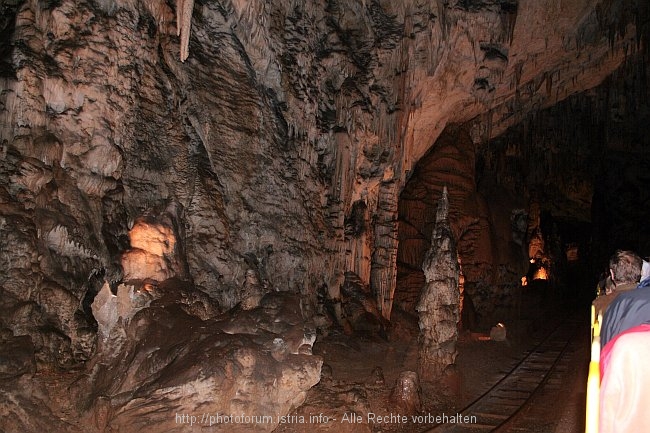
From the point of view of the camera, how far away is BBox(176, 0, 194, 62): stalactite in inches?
435

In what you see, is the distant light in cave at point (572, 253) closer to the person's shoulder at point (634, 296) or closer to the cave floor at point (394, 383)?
the cave floor at point (394, 383)

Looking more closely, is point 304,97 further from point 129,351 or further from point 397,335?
point 129,351

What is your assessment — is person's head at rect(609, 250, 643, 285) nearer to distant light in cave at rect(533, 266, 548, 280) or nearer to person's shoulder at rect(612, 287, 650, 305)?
person's shoulder at rect(612, 287, 650, 305)

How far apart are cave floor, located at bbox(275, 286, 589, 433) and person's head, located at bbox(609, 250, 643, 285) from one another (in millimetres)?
5622

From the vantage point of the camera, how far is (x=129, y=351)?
Result: 6.90 m

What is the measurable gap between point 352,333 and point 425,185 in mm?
7124

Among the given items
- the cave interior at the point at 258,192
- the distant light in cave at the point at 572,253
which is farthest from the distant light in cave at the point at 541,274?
the distant light in cave at the point at 572,253

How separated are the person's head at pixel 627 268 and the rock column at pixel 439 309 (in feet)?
25.8

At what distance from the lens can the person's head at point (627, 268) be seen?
2584 mm

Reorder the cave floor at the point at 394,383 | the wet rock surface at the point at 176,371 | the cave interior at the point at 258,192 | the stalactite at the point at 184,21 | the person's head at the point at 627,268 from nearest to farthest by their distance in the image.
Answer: the person's head at the point at 627,268 < the wet rock surface at the point at 176,371 < the cave interior at the point at 258,192 < the cave floor at the point at 394,383 < the stalactite at the point at 184,21

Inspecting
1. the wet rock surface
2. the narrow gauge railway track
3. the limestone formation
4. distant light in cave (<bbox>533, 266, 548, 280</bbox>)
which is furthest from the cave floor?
distant light in cave (<bbox>533, 266, 548, 280</bbox>)

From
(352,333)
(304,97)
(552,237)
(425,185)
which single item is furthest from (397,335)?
(552,237)

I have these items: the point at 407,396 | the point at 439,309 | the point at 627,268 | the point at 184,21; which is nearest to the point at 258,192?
the point at 184,21

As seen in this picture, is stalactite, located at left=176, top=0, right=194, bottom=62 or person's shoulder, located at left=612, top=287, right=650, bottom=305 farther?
stalactite, located at left=176, top=0, right=194, bottom=62
